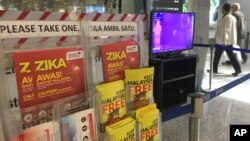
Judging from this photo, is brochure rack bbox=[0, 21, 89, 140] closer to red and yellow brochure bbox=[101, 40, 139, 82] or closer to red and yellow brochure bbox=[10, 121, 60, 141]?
red and yellow brochure bbox=[10, 121, 60, 141]

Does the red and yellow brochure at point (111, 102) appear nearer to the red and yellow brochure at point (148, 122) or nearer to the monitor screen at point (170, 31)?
the red and yellow brochure at point (148, 122)

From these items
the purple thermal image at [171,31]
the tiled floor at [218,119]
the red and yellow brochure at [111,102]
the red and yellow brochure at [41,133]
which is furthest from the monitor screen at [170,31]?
the red and yellow brochure at [41,133]

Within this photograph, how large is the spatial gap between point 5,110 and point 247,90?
4232 mm

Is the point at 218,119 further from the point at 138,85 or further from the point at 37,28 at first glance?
the point at 37,28

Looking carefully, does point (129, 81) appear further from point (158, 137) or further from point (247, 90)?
point (247, 90)

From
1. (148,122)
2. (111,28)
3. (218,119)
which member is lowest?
(218,119)

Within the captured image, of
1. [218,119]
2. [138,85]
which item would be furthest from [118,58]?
[218,119]

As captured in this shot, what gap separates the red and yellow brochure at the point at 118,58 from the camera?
139 centimetres

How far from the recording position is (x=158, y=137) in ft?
5.11

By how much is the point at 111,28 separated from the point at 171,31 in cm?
181

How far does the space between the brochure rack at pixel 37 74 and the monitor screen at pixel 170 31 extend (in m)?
1.74

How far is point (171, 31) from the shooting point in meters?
3.18

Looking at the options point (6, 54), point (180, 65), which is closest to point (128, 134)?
point (6, 54)

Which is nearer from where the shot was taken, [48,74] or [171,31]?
[48,74]
